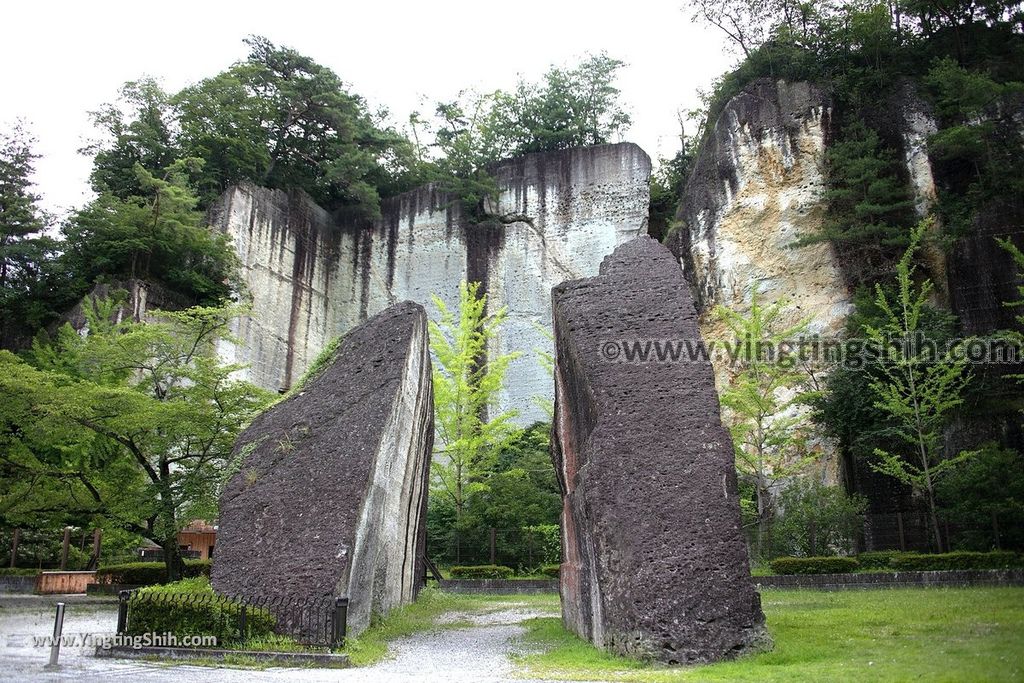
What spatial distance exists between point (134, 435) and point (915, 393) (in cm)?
1357

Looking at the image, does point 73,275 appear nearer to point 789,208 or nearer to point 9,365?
point 9,365

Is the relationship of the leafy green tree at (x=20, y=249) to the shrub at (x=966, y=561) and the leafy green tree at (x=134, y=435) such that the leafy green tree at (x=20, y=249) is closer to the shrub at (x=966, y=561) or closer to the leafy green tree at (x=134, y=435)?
the leafy green tree at (x=134, y=435)

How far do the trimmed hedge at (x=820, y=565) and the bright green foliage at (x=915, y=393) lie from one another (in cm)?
188

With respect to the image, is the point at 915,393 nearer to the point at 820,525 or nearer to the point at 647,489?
the point at 820,525

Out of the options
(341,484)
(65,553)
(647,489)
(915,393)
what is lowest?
(65,553)

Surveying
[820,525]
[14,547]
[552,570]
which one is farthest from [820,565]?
[14,547]

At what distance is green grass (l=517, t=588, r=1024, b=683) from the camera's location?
529cm

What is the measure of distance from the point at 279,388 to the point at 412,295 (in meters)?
→ 5.77

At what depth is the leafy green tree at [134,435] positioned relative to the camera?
460 inches

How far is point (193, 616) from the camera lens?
7.46m

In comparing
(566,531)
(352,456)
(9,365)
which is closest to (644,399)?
(566,531)

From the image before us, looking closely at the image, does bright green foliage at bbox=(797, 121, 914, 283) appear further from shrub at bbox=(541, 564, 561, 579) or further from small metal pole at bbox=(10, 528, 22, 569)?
small metal pole at bbox=(10, 528, 22, 569)

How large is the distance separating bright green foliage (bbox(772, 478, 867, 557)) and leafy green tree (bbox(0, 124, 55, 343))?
2013cm

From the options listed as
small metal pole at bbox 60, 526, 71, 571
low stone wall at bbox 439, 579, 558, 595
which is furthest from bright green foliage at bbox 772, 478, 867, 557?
small metal pole at bbox 60, 526, 71, 571
